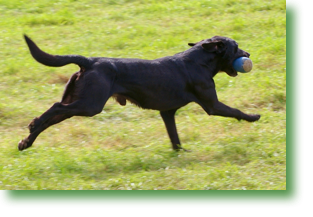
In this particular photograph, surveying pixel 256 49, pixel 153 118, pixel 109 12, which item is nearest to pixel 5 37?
pixel 109 12

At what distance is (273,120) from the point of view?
7.34m

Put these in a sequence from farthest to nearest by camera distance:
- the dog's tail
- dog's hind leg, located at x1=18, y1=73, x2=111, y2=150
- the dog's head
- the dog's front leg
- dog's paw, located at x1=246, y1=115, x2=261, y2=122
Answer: dog's paw, located at x1=246, y1=115, x2=261, y2=122 < the dog's head < the dog's front leg < dog's hind leg, located at x1=18, y1=73, x2=111, y2=150 < the dog's tail

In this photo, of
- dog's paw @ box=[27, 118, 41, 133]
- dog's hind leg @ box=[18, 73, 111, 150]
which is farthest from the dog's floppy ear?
dog's paw @ box=[27, 118, 41, 133]

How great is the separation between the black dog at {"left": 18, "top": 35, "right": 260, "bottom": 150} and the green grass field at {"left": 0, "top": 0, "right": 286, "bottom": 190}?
1.50 ft

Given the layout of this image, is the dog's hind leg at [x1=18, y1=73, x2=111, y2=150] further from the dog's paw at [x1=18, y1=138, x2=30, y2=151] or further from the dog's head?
the dog's head

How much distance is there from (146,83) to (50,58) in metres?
1.16

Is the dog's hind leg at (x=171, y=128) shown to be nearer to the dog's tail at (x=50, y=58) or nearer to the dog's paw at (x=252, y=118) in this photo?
the dog's paw at (x=252, y=118)

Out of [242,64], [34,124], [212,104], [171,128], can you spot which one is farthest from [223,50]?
[34,124]

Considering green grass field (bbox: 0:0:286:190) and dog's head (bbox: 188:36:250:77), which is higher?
dog's head (bbox: 188:36:250:77)

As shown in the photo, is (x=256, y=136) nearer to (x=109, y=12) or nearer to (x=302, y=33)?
(x=302, y=33)

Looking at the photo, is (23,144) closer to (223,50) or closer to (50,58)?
(50,58)

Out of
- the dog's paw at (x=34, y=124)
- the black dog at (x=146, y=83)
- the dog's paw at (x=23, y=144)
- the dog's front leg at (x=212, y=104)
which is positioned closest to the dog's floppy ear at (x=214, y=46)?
the black dog at (x=146, y=83)

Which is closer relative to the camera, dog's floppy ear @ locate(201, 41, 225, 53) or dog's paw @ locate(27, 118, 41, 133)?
dog's paw @ locate(27, 118, 41, 133)

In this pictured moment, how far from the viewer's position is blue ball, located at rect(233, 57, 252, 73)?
6.54m
